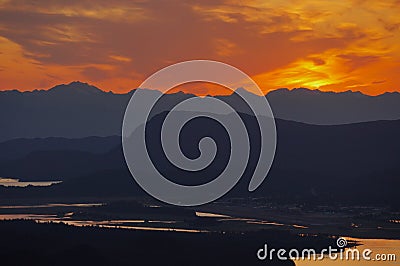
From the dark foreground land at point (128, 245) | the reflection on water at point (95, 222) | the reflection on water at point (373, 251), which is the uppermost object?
the reflection on water at point (95, 222)

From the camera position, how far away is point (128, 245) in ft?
259

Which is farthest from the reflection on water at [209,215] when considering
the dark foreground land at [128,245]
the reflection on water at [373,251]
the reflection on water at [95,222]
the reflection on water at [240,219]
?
the reflection on water at [373,251]

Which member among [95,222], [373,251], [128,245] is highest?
[95,222]

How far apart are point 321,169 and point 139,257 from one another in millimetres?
122112

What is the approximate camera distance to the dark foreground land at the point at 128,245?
70.2 meters

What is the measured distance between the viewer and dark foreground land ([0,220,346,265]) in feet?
230

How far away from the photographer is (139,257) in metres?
74.1

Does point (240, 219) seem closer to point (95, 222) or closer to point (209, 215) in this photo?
point (209, 215)

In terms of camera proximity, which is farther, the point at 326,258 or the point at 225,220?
the point at 225,220

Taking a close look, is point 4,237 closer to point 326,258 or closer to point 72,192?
point 326,258

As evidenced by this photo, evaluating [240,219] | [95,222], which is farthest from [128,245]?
[240,219]

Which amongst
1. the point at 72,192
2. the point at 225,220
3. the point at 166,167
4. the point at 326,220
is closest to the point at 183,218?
the point at 225,220

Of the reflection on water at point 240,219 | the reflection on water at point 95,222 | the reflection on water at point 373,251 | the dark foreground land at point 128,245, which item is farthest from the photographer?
the reflection on water at point 240,219

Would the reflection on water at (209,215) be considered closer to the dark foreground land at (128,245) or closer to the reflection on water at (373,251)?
the dark foreground land at (128,245)
